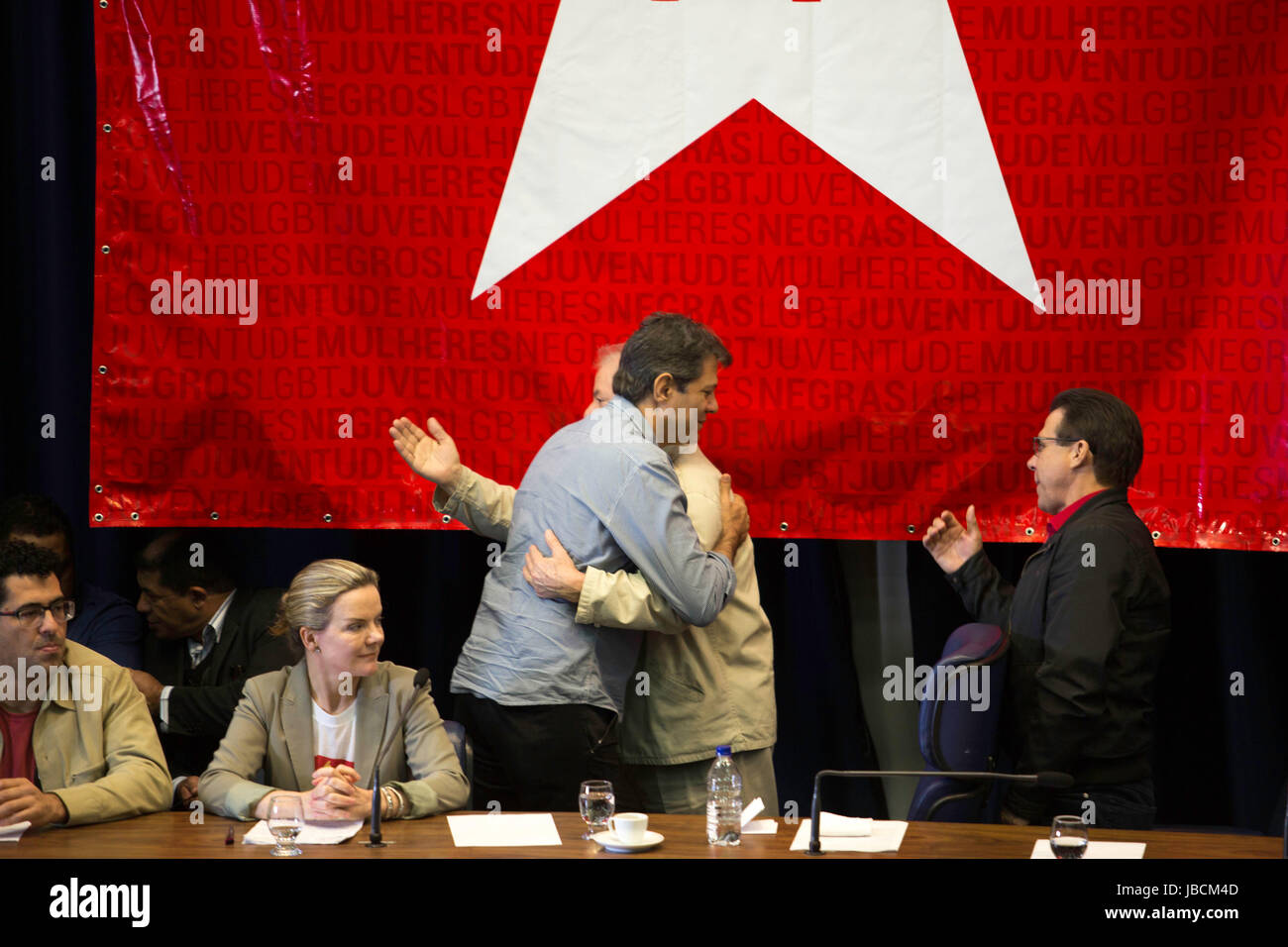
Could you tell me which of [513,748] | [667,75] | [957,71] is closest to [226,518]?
[513,748]

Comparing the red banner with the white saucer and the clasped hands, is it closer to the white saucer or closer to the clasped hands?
the clasped hands

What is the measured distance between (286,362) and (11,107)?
1.24 meters

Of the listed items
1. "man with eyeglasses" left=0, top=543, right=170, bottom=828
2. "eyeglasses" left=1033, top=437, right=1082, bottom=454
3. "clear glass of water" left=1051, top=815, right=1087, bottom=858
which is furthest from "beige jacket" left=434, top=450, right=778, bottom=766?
"man with eyeglasses" left=0, top=543, right=170, bottom=828

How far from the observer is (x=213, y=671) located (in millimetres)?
3924

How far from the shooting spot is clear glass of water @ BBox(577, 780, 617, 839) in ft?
9.47

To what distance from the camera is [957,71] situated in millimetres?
4145

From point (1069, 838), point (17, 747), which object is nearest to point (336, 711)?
point (17, 747)

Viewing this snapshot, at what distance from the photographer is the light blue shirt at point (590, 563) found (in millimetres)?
3307

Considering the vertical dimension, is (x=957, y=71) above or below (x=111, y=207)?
above

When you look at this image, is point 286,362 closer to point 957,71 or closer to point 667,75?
point 667,75

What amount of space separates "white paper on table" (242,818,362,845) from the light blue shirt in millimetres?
605

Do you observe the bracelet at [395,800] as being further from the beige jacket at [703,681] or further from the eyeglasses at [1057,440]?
the eyeglasses at [1057,440]

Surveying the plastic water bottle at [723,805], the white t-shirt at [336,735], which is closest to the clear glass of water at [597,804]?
the plastic water bottle at [723,805]

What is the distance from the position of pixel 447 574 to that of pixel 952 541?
163 centimetres
